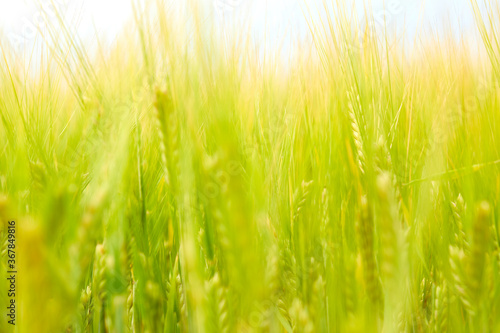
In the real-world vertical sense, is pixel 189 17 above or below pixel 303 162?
above

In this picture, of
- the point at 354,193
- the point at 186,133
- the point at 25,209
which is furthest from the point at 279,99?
the point at 25,209

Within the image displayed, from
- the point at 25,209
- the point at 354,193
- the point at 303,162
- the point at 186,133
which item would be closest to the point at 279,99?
the point at 303,162

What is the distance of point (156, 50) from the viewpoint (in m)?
0.60

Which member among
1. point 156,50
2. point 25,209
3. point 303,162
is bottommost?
point 25,209

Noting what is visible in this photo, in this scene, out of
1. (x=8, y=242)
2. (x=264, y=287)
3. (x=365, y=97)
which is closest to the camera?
(x=264, y=287)

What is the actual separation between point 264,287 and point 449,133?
49 centimetres

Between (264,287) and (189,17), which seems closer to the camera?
(264,287)

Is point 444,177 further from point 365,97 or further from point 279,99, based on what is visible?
point 279,99

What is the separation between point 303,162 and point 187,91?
0.30 m

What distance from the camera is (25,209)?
0.54 m

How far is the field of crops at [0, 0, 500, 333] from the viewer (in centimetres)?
43

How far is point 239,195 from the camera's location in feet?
1.40

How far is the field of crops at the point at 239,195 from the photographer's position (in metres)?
0.43

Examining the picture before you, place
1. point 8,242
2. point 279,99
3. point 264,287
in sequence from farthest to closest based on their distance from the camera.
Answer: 1. point 279,99
2. point 8,242
3. point 264,287
